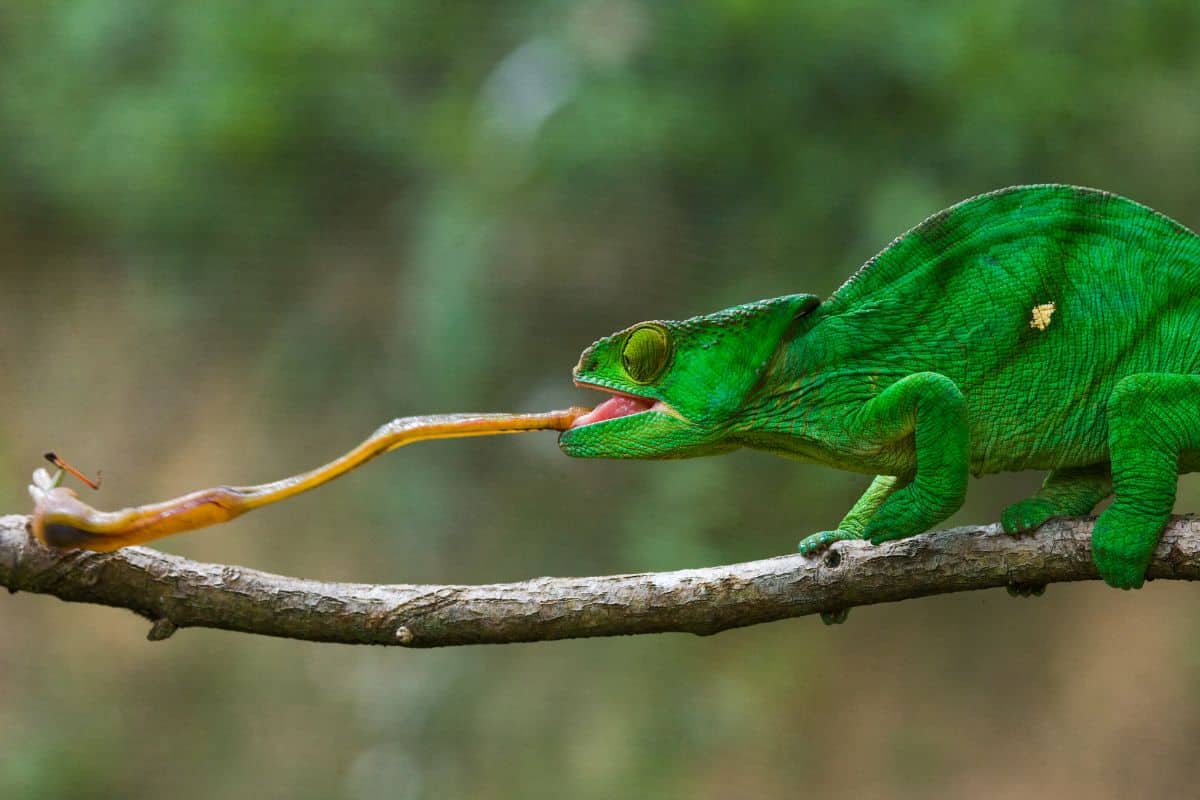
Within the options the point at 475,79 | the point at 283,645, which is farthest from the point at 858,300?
the point at 283,645

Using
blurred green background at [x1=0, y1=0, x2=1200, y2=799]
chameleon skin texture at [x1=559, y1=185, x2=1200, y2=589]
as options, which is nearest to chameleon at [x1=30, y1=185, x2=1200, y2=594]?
chameleon skin texture at [x1=559, y1=185, x2=1200, y2=589]

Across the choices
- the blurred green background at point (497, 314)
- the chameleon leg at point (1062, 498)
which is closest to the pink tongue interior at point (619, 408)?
the chameleon leg at point (1062, 498)

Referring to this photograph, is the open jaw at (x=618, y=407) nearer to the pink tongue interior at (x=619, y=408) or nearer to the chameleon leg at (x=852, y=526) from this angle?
the pink tongue interior at (x=619, y=408)

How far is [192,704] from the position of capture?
3.54m

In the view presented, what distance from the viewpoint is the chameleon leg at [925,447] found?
1.34 meters

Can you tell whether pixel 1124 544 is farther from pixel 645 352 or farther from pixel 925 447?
pixel 645 352

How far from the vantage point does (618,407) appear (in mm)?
1469

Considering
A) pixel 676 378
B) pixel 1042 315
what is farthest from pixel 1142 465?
pixel 676 378

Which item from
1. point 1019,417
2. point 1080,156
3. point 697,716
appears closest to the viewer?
point 1019,417

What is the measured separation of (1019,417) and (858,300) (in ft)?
0.79

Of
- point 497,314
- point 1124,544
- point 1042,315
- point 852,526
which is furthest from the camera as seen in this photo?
point 497,314

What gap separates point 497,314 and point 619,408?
1812mm

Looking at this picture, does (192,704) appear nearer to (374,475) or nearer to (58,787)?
(58,787)

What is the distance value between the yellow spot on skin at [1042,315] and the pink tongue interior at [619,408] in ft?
1.53
